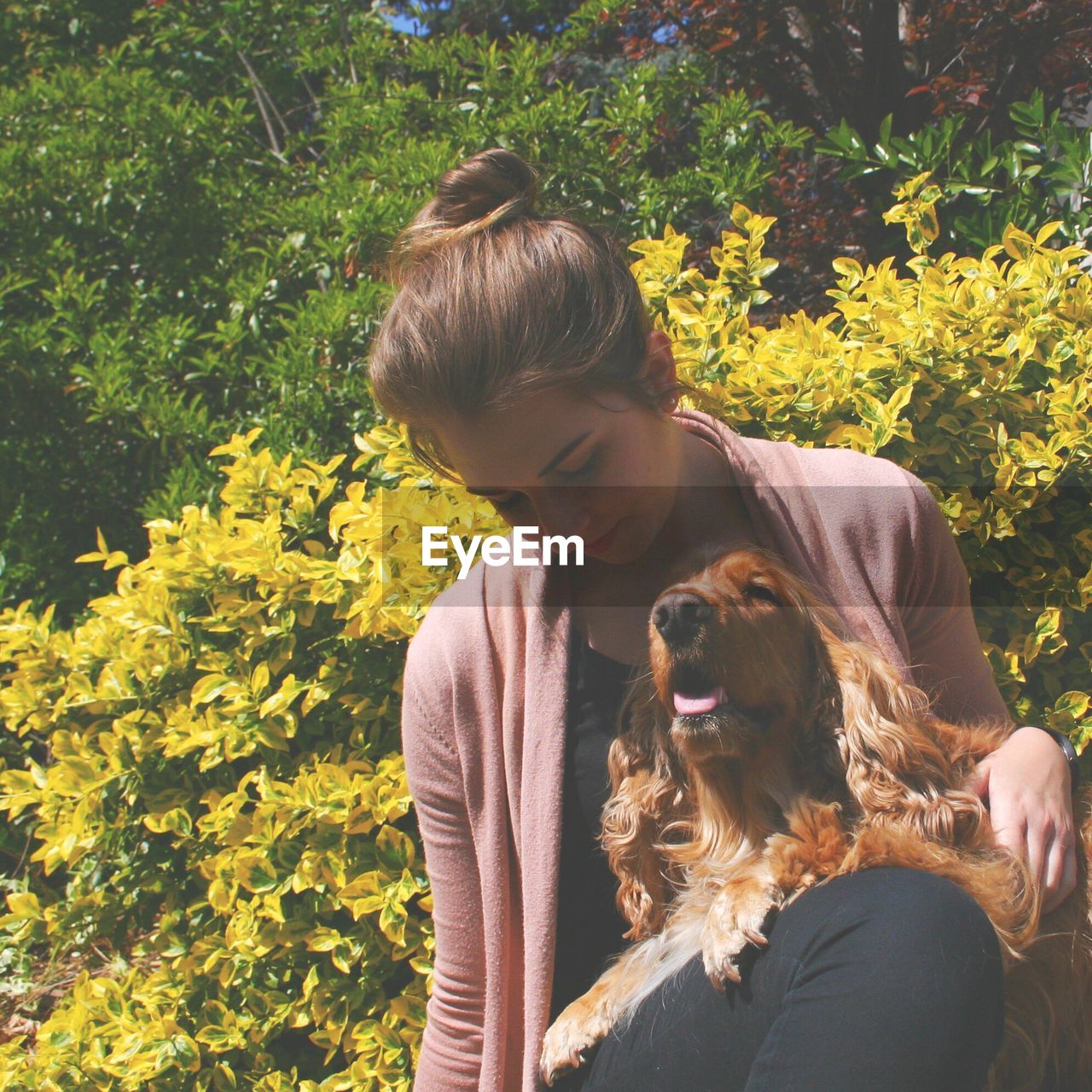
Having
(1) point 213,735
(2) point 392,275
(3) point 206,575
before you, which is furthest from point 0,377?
(2) point 392,275

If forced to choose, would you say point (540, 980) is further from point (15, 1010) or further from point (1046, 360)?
point (15, 1010)

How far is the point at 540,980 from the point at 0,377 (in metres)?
3.00

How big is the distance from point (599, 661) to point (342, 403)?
1.72 metres

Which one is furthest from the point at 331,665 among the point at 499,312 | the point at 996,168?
the point at 996,168

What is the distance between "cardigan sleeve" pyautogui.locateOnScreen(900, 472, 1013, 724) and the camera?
5.52ft

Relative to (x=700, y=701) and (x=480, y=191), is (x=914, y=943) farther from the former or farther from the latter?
(x=480, y=191)


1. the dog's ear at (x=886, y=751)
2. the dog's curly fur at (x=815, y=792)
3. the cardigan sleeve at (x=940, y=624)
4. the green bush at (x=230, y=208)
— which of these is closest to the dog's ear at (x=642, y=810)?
the dog's curly fur at (x=815, y=792)

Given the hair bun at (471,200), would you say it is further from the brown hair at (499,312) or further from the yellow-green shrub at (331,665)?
the yellow-green shrub at (331,665)

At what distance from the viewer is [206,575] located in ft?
8.29

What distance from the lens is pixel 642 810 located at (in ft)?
5.42

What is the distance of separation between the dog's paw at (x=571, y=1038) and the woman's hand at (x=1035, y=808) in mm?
641

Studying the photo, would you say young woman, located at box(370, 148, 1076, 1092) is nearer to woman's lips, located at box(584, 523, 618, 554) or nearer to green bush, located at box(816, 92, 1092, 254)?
woman's lips, located at box(584, 523, 618, 554)

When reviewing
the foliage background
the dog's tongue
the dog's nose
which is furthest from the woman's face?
the foliage background

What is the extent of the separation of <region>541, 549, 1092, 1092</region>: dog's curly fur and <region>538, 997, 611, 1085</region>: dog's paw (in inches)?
6.8
